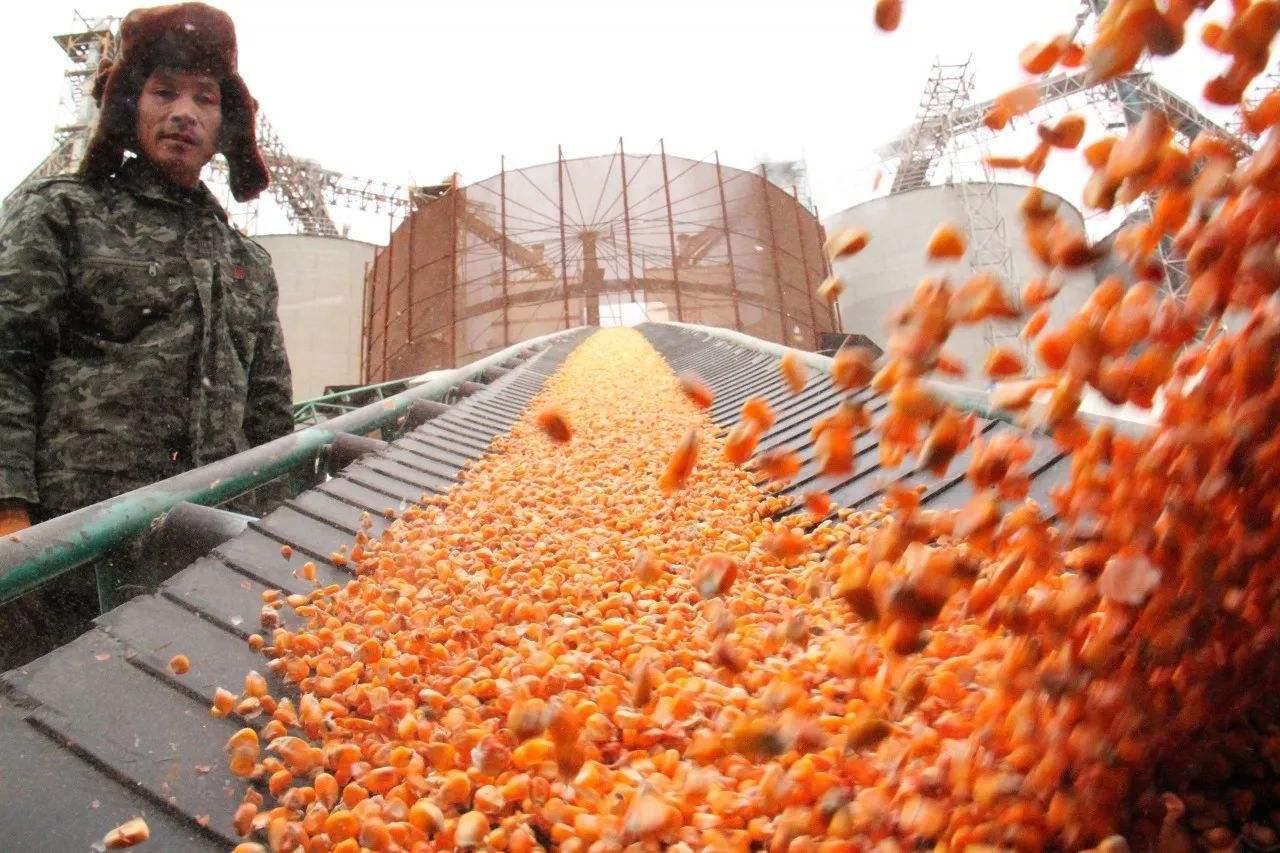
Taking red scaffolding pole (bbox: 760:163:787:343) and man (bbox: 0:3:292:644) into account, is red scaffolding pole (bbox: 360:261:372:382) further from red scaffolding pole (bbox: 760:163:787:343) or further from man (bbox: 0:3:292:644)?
man (bbox: 0:3:292:644)

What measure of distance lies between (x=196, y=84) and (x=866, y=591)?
8.36 ft

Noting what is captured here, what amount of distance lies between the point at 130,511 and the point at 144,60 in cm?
156

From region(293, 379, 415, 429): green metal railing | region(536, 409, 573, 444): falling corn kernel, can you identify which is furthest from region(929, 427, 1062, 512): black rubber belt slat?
region(293, 379, 415, 429): green metal railing

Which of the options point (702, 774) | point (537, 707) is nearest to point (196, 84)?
point (537, 707)

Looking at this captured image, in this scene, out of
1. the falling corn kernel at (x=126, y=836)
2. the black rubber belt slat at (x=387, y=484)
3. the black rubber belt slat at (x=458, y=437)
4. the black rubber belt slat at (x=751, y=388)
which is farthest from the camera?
the black rubber belt slat at (x=751, y=388)

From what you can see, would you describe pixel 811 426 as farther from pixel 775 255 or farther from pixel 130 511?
pixel 775 255

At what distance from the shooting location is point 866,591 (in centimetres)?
95

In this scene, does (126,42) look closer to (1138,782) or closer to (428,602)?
(428,602)

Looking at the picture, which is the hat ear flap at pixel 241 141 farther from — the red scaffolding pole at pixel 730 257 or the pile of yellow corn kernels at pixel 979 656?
the red scaffolding pole at pixel 730 257

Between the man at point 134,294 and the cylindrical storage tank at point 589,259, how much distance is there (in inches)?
487

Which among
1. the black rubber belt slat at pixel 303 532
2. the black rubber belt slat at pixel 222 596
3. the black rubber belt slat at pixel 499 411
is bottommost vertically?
the black rubber belt slat at pixel 222 596

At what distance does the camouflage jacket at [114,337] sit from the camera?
1.98m

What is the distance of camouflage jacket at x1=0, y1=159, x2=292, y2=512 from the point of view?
198 centimetres

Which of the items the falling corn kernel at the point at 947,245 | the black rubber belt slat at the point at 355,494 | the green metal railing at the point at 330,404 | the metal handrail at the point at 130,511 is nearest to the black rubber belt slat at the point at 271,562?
the metal handrail at the point at 130,511
